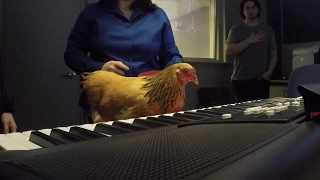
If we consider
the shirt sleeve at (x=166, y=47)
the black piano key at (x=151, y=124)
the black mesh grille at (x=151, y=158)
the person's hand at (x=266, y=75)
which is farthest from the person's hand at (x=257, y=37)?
the black mesh grille at (x=151, y=158)

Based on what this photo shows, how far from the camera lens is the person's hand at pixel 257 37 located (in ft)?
7.69

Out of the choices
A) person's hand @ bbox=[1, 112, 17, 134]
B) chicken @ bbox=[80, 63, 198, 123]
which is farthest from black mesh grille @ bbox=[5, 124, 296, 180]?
person's hand @ bbox=[1, 112, 17, 134]

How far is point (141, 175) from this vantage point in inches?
6.7

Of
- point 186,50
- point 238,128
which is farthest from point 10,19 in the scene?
point 238,128

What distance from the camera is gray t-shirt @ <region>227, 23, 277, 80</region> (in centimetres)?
236

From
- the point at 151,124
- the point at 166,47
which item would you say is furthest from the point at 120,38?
the point at 151,124

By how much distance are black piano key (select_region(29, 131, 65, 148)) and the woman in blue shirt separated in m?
0.41

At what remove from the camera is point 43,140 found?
1.07 feet

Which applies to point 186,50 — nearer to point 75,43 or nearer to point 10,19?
point 10,19

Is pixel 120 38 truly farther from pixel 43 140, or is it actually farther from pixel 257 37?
pixel 257 37

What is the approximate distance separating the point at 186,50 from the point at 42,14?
1.29 meters

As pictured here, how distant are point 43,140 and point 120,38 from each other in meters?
0.49

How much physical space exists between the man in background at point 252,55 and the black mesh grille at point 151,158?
2068 millimetres

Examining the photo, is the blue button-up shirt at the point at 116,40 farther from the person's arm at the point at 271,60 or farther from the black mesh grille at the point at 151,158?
the person's arm at the point at 271,60
